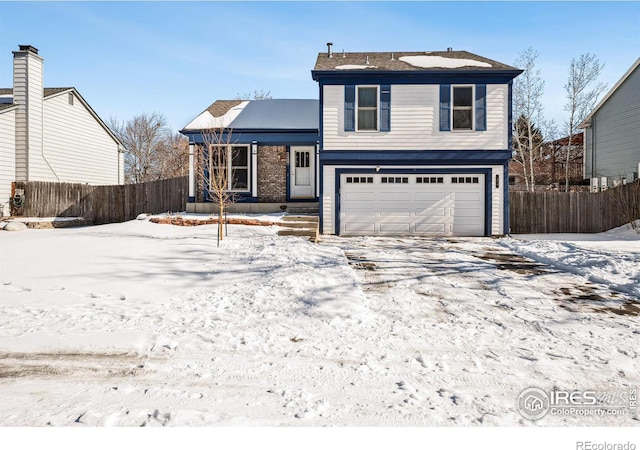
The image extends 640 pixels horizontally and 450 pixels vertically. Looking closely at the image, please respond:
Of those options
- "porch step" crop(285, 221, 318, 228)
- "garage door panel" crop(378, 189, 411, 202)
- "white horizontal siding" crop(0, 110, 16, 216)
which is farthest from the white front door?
"white horizontal siding" crop(0, 110, 16, 216)

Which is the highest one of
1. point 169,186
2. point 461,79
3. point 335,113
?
point 461,79

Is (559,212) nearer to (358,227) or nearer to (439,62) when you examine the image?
(439,62)

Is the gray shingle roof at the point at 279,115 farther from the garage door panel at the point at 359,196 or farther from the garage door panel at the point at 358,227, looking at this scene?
the garage door panel at the point at 358,227

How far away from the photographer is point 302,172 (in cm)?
1683

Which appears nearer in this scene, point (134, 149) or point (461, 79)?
point (461, 79)

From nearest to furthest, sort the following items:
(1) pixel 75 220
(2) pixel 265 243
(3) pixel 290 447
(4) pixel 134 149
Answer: (3) pixel 290 447
(2) pixel 265 243
(1) pixel 75 220
(4) pixel 134 149

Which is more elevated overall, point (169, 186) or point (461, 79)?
point (461, 79)

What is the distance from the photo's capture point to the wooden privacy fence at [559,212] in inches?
618

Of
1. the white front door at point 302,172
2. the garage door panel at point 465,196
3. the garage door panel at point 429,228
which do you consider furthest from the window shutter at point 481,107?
the white front door at point 302,172

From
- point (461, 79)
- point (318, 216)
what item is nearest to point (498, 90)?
point (461, 79)

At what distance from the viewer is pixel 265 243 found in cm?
1045

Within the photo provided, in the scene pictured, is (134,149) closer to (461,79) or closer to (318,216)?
(318,216)

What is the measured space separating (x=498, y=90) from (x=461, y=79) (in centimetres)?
138

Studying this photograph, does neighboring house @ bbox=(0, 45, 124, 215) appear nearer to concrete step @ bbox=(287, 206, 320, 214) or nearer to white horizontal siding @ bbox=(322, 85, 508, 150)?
concrete step @ bbox=(287, 206, 320, 214)
